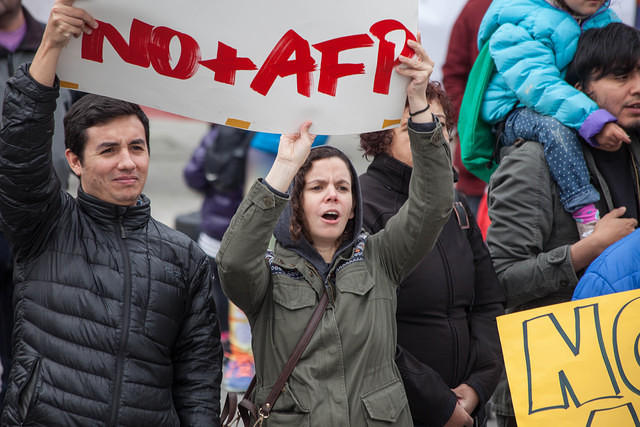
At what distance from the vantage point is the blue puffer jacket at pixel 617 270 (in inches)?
105

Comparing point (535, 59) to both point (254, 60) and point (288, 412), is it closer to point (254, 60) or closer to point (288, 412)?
point (254, 60)

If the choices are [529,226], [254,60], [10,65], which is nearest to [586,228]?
[529,226]

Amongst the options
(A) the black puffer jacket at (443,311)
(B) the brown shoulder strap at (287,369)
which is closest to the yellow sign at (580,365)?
(A) the black puffer jacket at (443,311)

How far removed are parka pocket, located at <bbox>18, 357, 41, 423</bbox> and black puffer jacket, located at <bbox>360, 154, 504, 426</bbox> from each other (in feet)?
4.21

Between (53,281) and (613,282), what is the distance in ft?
5.95

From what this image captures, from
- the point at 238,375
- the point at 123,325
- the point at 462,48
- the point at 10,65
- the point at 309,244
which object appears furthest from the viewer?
the point at 462,48

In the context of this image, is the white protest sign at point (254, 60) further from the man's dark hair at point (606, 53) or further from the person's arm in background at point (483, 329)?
the man's dark hair at point (606, 53)

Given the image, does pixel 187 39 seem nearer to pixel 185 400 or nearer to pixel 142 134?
pixel 142 134

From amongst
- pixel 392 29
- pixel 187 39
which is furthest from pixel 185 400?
pixel 392 29

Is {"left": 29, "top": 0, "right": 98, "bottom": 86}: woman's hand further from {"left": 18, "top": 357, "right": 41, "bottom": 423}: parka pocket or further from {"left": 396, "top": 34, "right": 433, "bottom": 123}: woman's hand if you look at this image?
{"left": 396, "top": 34, "right": 433, "bottom": 123}: woman's hand

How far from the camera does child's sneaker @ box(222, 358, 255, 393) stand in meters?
5.49

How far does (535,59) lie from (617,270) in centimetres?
126

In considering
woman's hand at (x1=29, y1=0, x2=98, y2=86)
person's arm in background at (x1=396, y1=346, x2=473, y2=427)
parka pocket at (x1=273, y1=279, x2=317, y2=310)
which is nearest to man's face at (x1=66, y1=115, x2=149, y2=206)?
woman's hand at (x1=29, y1=0, x2=98, y2=86)

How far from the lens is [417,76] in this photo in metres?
2.84
